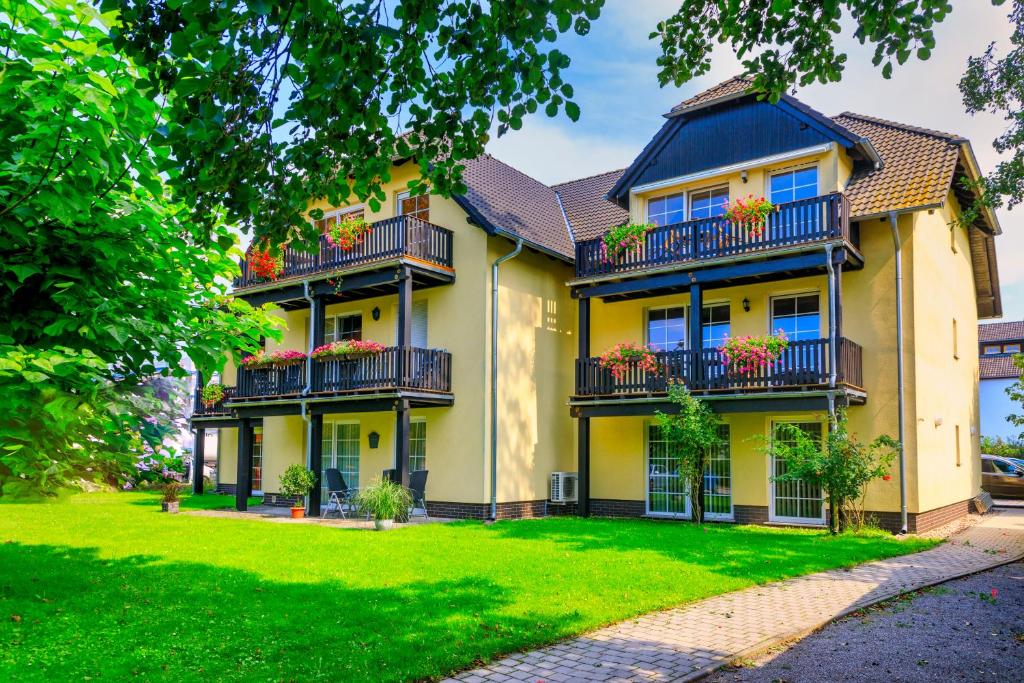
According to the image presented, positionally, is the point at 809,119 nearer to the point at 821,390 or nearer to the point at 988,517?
the point at 821,390

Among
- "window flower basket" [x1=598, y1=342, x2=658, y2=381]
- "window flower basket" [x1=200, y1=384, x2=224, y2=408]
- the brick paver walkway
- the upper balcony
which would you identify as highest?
the upper balcony

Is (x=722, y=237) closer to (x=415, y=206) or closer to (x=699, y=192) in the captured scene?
(x=699, y=192)

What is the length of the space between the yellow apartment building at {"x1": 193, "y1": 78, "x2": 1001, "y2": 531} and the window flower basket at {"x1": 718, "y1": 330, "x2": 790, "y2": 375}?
164 mm

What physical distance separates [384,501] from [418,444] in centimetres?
→ 394

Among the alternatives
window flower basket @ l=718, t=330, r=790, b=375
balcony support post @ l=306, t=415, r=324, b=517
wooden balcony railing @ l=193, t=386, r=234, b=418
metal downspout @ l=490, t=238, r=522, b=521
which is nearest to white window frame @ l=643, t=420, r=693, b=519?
window flower basket @ l=718, t=330, r=790, b=375

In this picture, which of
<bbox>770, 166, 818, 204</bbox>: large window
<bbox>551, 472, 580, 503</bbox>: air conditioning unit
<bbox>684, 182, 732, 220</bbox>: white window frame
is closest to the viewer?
<bbox>770, 166, 818, 204</bbox>: large window

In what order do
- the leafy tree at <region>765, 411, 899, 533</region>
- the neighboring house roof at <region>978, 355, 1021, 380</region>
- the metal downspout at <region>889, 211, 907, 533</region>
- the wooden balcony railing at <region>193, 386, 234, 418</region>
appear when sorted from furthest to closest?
the neighboring house roof at <region>978, 355, 1021, 380</region>
the wooden balcony railing at <region>193, 386, 234, 418</region>
the metal downspout at <region>889, 211, 907, 533</region>
the leafy tree at <region>765, 411, 899, 533</region>

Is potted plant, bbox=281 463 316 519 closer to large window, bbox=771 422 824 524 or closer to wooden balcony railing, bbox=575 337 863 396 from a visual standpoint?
wooden balcony railing, bbox=575 337 863 396

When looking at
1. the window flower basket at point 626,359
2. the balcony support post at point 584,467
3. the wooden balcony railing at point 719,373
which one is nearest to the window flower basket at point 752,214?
the wooden balcony railing at point 719,373

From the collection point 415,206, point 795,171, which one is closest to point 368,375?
point 415,206

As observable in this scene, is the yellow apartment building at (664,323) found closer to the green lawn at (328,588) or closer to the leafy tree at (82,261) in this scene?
the green lawn at (328,588)

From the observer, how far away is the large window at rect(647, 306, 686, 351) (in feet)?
58.9

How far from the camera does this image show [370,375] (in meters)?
16.8

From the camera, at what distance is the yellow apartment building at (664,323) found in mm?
15352
